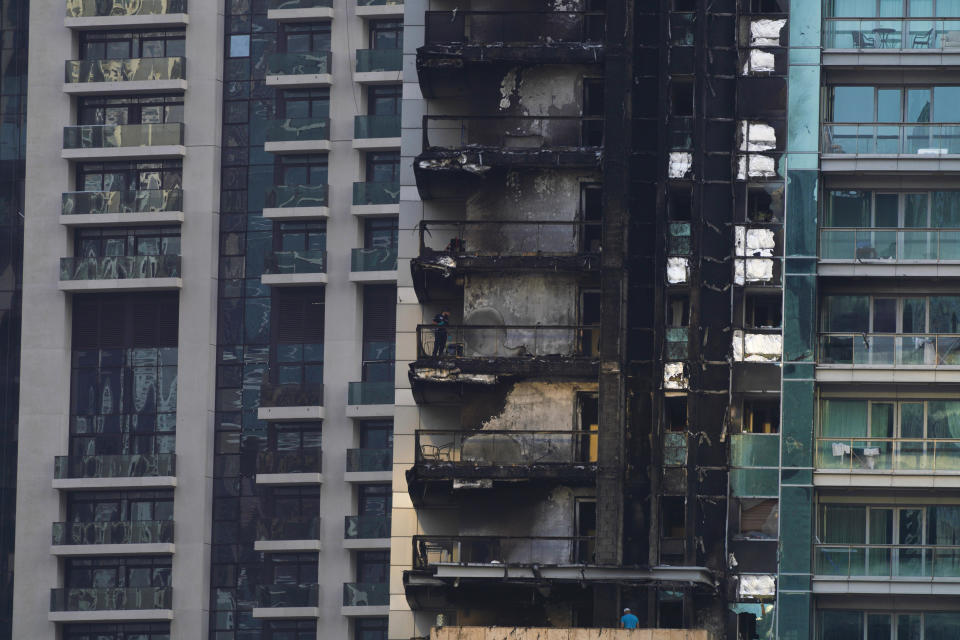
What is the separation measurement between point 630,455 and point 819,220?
940 cm

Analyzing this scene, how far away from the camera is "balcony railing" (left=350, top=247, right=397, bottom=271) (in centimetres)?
11881

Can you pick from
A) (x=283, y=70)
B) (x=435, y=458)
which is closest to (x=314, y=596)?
(x=283, y=70)

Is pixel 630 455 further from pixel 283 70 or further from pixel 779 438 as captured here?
pixel 283 70

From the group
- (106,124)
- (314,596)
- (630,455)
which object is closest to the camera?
(630,455)

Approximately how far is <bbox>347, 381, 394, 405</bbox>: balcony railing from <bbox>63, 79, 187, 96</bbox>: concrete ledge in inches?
643

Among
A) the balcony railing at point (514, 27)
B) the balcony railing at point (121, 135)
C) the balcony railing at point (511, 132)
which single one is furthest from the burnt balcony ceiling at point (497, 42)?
the balcony railing at point (121, 135)

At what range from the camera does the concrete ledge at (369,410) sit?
117 meters

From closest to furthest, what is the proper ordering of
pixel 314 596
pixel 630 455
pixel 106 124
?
1. pixel 630 455
2. pixel 314 596
3. pixel 106 124

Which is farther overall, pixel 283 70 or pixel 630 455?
pixel 283 70

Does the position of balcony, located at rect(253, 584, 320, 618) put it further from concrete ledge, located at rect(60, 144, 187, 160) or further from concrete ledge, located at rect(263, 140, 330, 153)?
concrete ledge, located at rect(60, 144, 187, 160)

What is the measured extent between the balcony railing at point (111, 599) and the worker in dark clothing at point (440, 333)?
41259 mm

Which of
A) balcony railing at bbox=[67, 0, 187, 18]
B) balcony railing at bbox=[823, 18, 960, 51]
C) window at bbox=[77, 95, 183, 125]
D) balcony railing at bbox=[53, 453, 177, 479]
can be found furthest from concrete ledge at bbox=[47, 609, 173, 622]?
balcony railing at bbox=[823, 18, 960, 51]

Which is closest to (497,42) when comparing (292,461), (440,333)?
(440,333)

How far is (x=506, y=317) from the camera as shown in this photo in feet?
262
